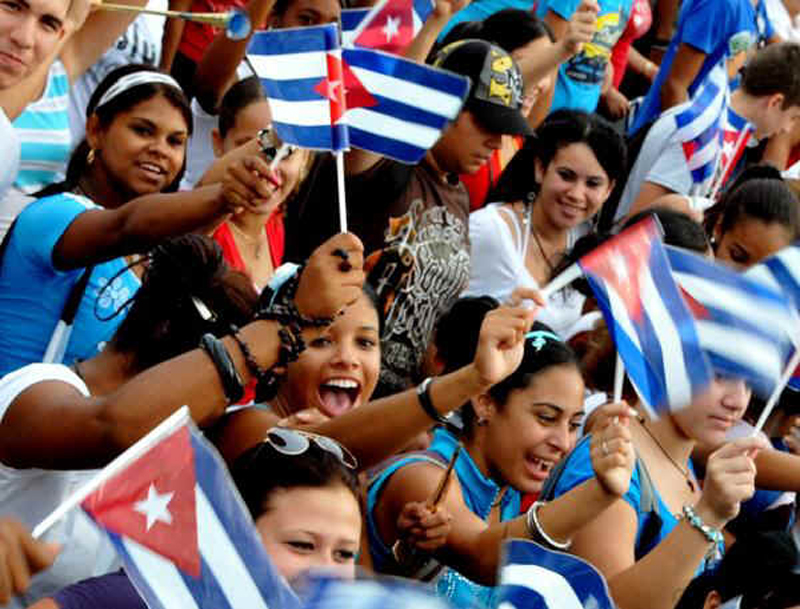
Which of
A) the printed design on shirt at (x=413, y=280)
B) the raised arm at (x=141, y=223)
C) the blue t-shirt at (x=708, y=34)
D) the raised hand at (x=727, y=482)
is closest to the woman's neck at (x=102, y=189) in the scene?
the raised arm at (x=141, y=223)

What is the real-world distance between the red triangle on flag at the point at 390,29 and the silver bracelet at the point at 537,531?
61.4 inches

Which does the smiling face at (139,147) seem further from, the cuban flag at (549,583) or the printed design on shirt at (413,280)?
the cuban flag at (549,583)

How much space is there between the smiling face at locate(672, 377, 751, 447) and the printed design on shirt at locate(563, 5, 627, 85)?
321cm

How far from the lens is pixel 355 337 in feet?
13.4

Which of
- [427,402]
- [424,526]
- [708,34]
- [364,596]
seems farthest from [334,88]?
[708,34]

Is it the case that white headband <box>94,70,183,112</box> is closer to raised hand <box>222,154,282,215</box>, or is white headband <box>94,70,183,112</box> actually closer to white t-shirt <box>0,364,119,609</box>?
raised hand <box>222,154,282,215</box>

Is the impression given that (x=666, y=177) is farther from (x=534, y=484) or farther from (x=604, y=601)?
(x=604, y=601)

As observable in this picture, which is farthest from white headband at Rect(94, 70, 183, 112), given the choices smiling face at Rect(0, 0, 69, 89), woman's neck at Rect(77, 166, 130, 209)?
smiling face at Rect(0, 0, 69, 89)

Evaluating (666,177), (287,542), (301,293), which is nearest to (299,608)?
(287,542)

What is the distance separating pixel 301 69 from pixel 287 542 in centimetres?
137

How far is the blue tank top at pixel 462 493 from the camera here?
11.9 ft

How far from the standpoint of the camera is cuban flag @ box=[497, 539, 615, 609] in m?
2.96

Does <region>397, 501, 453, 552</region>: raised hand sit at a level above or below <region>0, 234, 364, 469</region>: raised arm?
below

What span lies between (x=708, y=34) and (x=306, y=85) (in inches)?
162
